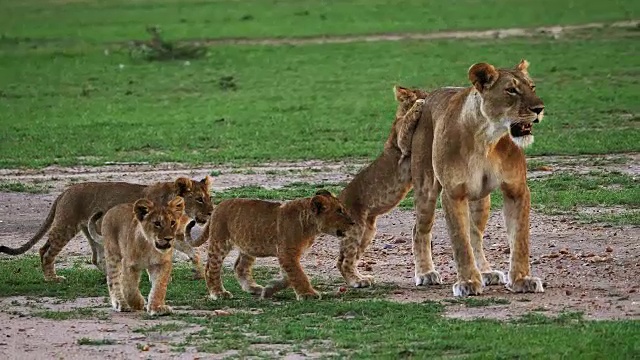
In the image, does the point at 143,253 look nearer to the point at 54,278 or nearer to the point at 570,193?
the point at 54,278

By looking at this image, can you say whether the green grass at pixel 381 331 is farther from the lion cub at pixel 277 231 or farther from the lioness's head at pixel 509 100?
the lioness's head at pixel 509 100

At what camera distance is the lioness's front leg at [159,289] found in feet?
29.9

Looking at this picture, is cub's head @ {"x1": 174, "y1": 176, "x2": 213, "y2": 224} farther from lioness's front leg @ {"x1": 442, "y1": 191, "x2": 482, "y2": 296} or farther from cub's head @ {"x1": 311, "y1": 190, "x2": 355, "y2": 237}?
lioness's front leg @ {"x1": 442, "y1": 191, "x2": 482, "y2": 296}

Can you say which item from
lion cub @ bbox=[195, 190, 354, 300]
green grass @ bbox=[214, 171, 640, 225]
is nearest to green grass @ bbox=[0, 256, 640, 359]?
lion cub @ bbox=[195, 190, 354, 300]

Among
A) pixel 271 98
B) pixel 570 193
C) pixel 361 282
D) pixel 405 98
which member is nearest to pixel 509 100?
pixel 361 282

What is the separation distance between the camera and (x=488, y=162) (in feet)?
30.7

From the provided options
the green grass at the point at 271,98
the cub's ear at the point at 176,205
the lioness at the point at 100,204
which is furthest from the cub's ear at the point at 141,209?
the green grass at the point at 271,98

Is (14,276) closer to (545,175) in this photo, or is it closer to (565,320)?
(565,320)

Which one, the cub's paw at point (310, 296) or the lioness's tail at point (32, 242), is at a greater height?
the lioness's tail at point (32, 242)

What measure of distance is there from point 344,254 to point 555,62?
15.1m

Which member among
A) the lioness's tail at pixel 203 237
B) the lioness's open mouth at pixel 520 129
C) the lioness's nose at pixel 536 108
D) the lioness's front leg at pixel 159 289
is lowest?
the lioness's front leg at pixel 159 289

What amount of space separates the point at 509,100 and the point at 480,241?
1246mm

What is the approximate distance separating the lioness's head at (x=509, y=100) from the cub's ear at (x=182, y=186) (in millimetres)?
2294

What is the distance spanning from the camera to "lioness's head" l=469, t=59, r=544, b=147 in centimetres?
919
